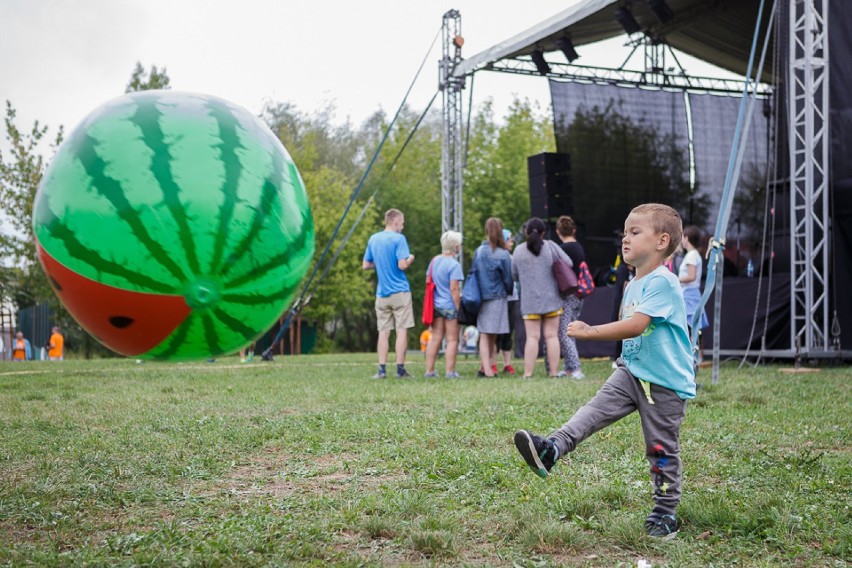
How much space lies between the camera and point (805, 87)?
10.3m

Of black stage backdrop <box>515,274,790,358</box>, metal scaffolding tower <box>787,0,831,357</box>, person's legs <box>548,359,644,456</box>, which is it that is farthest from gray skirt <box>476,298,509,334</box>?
person's legs <box>548,359,644,456</box>

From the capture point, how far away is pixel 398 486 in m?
3.70

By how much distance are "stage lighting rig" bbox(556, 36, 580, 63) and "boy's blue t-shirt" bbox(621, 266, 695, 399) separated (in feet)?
40.1

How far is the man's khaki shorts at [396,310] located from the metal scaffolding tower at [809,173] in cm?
505

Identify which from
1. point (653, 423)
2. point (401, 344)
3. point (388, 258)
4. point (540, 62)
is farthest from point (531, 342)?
point (540, 62)

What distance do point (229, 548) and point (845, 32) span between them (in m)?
11.4

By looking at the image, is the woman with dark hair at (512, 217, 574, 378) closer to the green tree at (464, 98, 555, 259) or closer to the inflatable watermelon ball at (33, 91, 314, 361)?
the inflatable watermelon ball at (33, 91, 314, 361)

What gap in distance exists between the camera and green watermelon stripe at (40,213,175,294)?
235 cm

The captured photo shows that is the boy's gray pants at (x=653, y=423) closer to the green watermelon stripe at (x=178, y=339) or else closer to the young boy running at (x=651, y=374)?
the young boy running at (x=651, y=374)

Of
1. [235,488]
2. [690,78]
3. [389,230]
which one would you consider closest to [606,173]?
[690,78]

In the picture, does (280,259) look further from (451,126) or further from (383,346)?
(451,126)

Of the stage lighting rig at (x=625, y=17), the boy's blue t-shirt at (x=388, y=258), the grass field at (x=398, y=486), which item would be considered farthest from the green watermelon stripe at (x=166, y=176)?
the stage lighting rig at (x=625, y=17)

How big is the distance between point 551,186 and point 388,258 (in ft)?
23.1

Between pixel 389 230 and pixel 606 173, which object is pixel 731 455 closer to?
pixel 389 230
